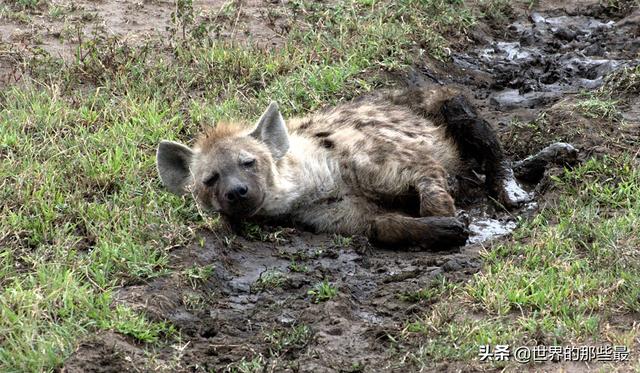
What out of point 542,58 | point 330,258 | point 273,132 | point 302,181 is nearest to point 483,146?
point 302,181

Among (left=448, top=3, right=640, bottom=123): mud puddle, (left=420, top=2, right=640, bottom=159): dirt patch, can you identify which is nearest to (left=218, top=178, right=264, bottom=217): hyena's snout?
(left=420, top=2, right=640, bottom=159): dirt patch

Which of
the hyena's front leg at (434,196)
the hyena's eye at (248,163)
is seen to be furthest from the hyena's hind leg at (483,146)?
the hyena's eye at (248,163)

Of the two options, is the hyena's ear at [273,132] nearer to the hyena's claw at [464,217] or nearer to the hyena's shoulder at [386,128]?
the hyena's shoulder at [386,128]

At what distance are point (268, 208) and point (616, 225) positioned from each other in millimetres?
1791

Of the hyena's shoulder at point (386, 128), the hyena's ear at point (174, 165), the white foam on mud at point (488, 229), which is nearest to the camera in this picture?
the white foam on mud at point (488, 229)

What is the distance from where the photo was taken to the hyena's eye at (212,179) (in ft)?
17.5

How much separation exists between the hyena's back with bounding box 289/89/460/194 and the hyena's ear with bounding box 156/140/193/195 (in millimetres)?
762

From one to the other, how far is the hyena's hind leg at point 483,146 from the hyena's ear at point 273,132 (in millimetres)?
1076

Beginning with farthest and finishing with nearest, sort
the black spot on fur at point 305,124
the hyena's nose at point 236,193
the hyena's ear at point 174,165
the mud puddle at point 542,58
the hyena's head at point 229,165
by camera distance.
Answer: the mud puddle at point 542,58, the black spot on fur at point 305,124, the hyena's ear at point 174,165, the hyena's head at point 229,165, the hyena's nose at point 236,193

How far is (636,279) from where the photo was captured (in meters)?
4.16

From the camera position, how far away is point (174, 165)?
554 cm

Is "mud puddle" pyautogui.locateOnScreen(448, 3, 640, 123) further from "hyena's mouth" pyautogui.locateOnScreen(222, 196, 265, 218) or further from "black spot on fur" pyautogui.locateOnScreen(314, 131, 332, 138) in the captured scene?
"hyena's mouth" pyautogui.locateOnScreen(222, 196, 265, 218)

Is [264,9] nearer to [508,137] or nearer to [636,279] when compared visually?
[508,137]

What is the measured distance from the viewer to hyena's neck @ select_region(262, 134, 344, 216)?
216 inches
